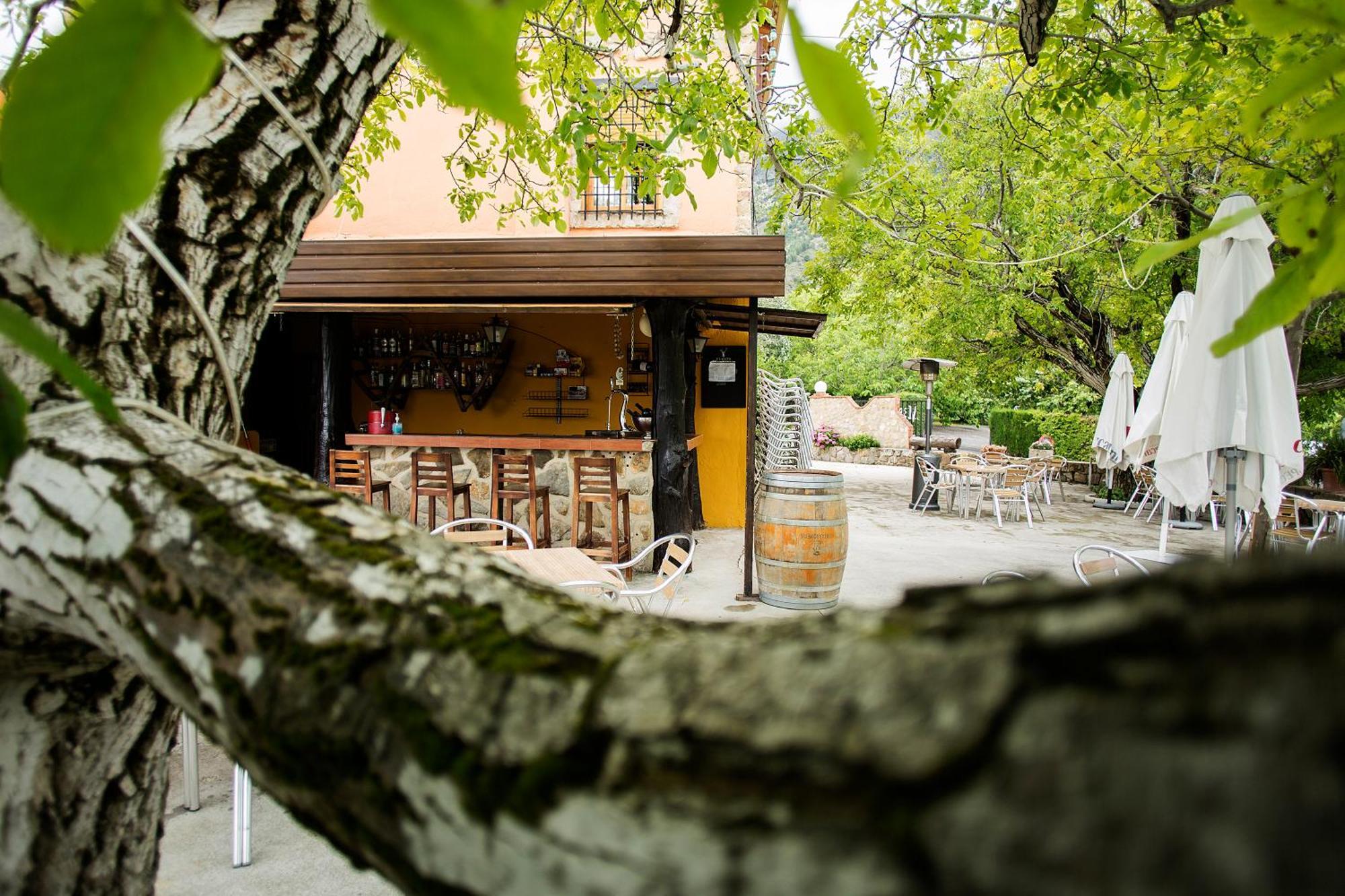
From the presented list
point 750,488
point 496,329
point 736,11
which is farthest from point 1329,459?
point 736,11

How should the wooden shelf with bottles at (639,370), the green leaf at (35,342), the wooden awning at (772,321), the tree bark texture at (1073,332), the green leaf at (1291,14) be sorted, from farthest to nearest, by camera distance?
the tree bark texture at (1073,332), the wooden shelf with bottles at (639,370), the wooden awning at (772,321), the green leaf at (1291,14), the green leaf at (35,342)

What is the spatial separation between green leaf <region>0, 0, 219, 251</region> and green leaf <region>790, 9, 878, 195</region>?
25cm

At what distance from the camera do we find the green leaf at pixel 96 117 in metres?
0.29

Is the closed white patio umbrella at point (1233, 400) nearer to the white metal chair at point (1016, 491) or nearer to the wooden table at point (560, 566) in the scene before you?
the wooden table at point (560, 566)

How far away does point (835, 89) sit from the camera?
365 millimetres

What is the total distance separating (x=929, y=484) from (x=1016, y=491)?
155 centimetres

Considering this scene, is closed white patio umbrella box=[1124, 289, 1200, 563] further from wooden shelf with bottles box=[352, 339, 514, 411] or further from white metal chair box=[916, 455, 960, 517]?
wooden shelf with bottles box=[352, 339, 514, 411]

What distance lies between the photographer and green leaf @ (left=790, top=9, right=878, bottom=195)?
36cm

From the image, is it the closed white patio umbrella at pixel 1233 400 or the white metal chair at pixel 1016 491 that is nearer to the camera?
the closed white patio umbrella at pixel 1233 400

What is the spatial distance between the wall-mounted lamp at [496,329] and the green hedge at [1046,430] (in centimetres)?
1289

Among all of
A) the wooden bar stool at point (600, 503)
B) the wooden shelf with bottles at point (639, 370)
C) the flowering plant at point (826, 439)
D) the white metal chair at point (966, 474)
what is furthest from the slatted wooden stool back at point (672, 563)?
the flowering plant at point (826, 439)

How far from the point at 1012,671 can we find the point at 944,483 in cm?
1312

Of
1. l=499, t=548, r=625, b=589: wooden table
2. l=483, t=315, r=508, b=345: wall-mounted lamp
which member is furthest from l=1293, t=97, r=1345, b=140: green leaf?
l=483, t=315, r=508, b=345: wall-mounted lamp

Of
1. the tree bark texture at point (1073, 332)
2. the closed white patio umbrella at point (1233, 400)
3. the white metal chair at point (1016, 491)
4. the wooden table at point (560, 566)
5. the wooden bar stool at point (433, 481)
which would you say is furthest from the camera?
the tree bark texture at point (1073, 332)
